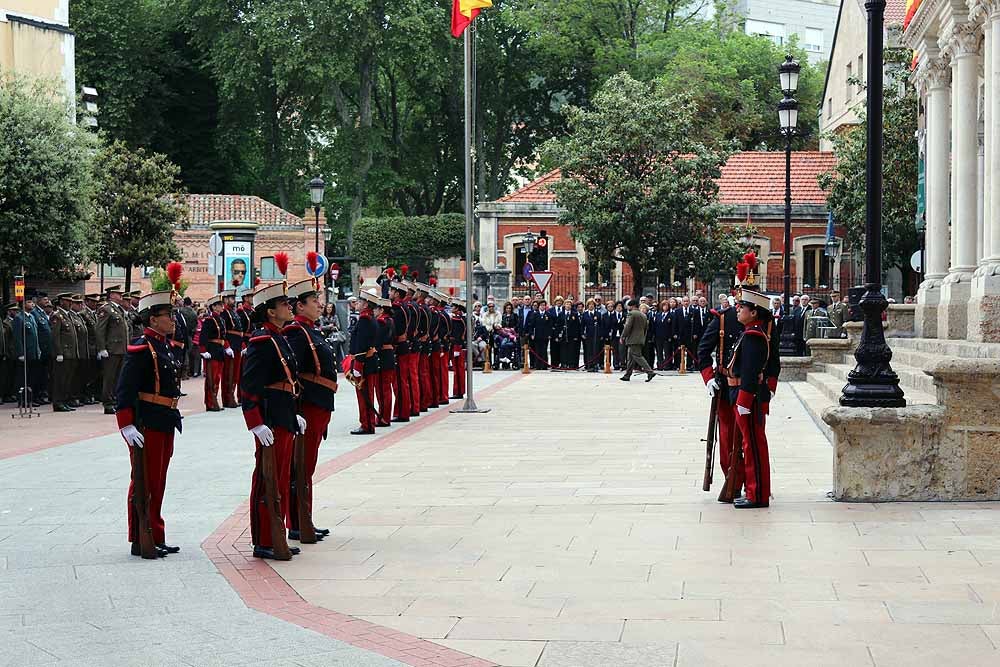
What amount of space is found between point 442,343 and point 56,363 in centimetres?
655

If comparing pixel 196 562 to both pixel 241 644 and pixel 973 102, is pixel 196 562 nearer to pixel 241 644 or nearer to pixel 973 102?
pixel 241 644

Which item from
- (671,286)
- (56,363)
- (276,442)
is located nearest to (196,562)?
(276,442)

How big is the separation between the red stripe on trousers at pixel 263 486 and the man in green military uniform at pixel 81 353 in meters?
14.1

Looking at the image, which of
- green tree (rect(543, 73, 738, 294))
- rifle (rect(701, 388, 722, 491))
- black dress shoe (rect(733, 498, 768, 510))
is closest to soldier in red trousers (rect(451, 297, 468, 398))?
rifle (rect(701, 388, 722, 491))

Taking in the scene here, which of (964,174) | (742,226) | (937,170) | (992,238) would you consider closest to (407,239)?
(742,226)

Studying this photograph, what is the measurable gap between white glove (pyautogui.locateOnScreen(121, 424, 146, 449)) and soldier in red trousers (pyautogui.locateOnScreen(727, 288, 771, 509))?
4.73m

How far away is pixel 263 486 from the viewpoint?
28.8 ft

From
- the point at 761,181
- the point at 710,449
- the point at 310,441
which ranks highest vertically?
the point at 761,181

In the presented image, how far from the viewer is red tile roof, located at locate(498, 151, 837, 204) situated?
4716 centimetres

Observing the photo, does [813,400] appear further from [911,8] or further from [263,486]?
[263,486]

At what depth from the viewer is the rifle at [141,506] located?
29.1ft

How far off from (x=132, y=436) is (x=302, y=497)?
4.23 ft

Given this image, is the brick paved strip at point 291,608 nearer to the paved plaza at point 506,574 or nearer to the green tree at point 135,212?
the paved plaza at point 506,574

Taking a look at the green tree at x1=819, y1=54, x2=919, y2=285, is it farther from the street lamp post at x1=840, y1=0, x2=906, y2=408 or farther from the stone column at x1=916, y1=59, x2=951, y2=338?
the street lamp post at x1=840, y1=0, x2=906, y2=408
